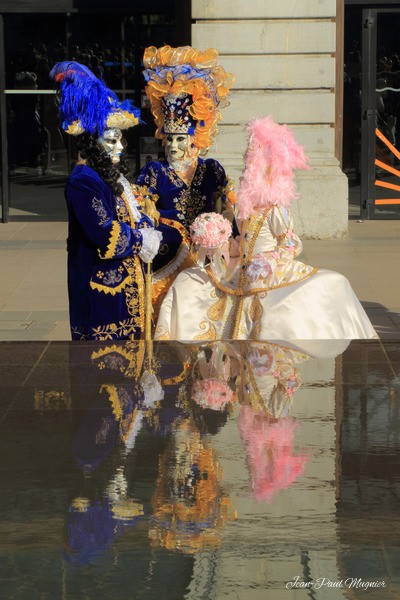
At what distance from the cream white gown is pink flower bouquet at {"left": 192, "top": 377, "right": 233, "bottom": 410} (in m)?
1.70

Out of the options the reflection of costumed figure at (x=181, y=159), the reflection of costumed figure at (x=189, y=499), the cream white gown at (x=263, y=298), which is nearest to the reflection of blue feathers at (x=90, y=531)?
the reflection of costumed figure at (x=189, y=499)

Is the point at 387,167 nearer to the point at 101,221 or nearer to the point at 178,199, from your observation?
the point at 178,199

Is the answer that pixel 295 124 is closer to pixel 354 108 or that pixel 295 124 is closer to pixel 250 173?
pixel 354 108

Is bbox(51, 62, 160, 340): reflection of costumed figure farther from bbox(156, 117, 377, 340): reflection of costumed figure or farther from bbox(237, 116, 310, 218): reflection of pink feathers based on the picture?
bbox(237, 116, 310, 218): reflection of pink feathers

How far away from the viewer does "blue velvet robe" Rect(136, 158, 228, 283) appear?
25.1ft

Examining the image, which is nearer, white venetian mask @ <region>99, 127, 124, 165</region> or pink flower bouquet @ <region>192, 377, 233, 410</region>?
pink flower bouquet @ <region>192, 377, 233, 410</region>

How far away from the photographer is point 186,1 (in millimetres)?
14133

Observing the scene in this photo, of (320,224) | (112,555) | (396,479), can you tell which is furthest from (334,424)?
(320,224)

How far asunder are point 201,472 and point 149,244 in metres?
2.74

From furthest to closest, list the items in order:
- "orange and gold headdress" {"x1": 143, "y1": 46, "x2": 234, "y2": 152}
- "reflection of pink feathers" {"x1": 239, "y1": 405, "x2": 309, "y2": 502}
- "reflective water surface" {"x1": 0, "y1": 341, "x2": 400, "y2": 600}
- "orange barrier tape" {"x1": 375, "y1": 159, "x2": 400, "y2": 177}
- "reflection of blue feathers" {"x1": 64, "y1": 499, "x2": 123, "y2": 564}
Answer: "orange barrier tape" {"x1": 375, "y1": 159, "x2": 400, "y2": 177}
"orange and gold headdress" {"x1": 143, "y1": 46, "x2": 234, "y2": 152}
"reflection of pink feathers" {"x1": 239, "y1": 405, "x2": 309, "y2": 502}
"reflection of blue feathers" {"x1": 64, "y1": 499, "x2": 123, "y2": 564}
"reflective water surface" {"x1": 0, "y1": 341, "x2": 400, "y2": 600}

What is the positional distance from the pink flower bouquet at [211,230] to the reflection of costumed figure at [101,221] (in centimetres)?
30

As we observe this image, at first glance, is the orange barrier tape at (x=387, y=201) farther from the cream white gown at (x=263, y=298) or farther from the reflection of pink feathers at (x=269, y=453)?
the reflection of pink feathers at (x=269, y=453)

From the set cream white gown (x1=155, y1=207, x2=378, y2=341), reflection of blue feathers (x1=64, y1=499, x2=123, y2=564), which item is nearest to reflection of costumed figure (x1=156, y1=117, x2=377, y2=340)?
cream white gown (x1=155, y1=207, x2=378, y2=341)

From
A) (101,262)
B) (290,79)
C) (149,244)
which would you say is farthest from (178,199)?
(290,79)
